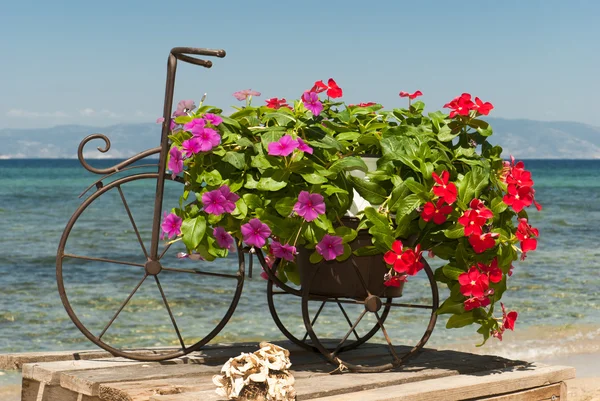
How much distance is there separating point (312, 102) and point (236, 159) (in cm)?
40

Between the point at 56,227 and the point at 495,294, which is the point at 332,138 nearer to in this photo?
the point at 495,294

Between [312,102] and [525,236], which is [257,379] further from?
[525,236]

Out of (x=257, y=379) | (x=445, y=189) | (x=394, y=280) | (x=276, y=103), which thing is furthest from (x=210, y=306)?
(x=257, y=379)

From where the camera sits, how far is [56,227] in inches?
755

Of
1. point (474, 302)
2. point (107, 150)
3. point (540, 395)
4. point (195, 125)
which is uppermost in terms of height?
point (195, 125)

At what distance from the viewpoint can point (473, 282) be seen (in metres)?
3.29

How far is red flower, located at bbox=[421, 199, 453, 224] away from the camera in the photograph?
3.19 meters

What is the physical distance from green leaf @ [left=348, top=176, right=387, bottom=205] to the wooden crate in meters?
0.71

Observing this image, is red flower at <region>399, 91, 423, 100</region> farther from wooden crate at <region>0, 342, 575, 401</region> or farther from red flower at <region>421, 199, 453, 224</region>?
wooden crate at <region>0, 342, 575, 401</region>

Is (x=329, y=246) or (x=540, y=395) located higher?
(x=329, y=246)

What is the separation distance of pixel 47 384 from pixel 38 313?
5113 millimetres

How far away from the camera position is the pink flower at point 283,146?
10.3 feet

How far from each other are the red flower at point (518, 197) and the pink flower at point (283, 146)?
2.87 feet

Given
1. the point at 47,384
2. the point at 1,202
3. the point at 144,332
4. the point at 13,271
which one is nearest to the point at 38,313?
the point at 144,332
